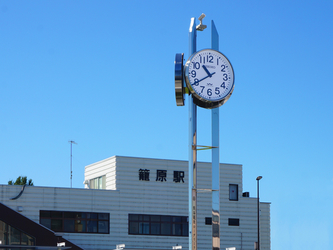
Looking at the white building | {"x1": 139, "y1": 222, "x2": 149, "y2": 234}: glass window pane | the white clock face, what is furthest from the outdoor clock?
{"x1": 139, "y1": 222, "x2": 149, "y2": 234}: glass window pane

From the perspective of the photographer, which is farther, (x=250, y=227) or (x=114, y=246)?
(x=250, y=227)

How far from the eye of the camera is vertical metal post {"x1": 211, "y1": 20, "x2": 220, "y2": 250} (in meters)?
14.4

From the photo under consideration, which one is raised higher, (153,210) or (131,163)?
(131,163)

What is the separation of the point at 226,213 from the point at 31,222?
557 inches

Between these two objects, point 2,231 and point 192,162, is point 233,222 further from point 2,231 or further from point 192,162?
point 192,162

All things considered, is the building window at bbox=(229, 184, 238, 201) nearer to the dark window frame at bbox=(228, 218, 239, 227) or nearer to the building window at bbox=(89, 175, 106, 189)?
the dark window frame at bbox=(228, 218, 239, 227)

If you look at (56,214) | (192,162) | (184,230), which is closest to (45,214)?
(56,214)

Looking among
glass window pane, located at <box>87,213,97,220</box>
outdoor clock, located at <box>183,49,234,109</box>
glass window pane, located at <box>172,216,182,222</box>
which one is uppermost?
outdoor clock, located at <box>183,49,234,109</box>

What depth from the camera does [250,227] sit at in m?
42.1

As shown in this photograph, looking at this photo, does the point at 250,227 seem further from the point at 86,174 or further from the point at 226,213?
the point at 86,174

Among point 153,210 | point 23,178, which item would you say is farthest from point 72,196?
point 23,178

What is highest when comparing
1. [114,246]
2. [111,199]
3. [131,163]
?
[131,163]

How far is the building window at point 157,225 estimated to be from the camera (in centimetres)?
3881

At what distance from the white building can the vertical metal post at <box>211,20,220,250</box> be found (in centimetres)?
2352
